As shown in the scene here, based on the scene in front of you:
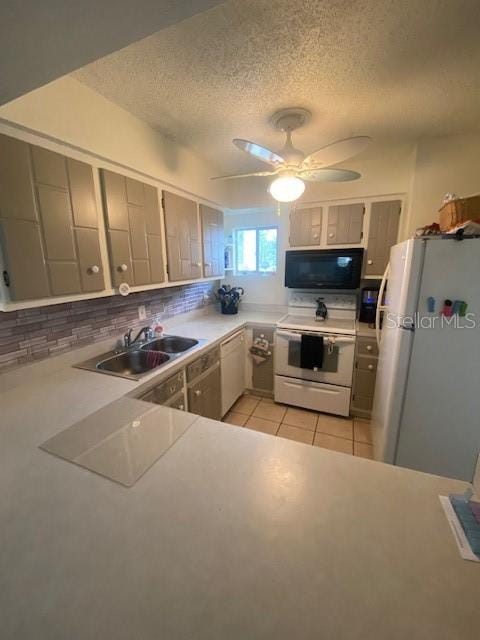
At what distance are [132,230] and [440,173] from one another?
7.88 ft

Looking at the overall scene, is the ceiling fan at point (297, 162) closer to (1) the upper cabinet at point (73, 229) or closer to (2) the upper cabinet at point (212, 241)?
(1) the upper cabinet at point (73, 229)

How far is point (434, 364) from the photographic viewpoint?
148 cm

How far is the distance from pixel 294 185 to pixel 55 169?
49.6 inches

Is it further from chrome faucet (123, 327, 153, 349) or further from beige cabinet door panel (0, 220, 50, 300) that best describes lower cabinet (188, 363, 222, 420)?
beige cabinet door panel (0, 220, 50, 300)

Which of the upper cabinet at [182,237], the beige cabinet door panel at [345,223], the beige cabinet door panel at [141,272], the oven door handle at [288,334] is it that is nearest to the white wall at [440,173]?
the beige cabinet door panel at [345,223]

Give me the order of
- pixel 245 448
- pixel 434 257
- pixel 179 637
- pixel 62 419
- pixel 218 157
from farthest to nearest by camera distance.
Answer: pixel 218 157 < pixel 434 257 < pixel 62 419 < pixel 245 448 < pixel 179 637

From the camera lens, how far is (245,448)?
0.92 meters

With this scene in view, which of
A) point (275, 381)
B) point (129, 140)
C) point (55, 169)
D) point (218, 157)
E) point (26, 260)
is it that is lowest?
point (275, 381)

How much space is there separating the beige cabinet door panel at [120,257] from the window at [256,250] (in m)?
1.93

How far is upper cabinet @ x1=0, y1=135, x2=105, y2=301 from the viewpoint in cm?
113

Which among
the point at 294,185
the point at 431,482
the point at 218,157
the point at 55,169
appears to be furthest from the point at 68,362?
the point at 218,157

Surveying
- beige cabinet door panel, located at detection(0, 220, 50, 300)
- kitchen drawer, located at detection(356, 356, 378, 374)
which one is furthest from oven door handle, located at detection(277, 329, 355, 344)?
beige cabinet door panel, located at detection(0, 220, 50, 300)

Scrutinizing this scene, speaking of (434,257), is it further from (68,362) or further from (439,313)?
(68,362)

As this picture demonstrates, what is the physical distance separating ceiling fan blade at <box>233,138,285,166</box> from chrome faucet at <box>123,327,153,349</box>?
4.74 ft
